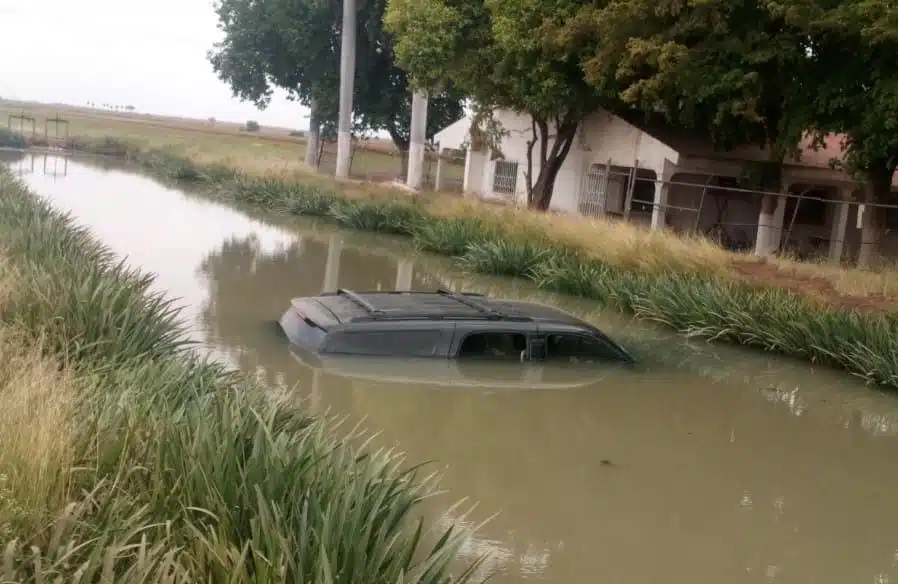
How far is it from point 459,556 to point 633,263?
1358cm

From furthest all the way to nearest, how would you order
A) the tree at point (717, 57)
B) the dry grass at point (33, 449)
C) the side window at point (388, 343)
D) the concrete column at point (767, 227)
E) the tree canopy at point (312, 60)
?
1. the tree canopy at point (312, 60)
2. the concrete column at point (767, 227)
3. the tree at point (717, 57)
4. the side window at point (388, 343)
5. the dry grass at point (33, 449)

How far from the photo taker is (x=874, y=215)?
2252 cm

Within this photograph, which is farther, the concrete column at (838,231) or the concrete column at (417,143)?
the concrete column at (417,143)

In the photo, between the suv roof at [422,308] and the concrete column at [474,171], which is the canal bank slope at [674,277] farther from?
the concrete column at [474,171]

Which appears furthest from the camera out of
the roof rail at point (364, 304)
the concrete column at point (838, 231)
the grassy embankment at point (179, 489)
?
the concrete column at point (838, 231)

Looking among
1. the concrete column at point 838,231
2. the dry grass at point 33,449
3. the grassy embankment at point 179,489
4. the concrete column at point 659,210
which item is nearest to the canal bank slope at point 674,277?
the concrete column at point 659,210

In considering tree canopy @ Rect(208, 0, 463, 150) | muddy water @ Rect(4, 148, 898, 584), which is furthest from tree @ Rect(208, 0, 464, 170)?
muddy water @ Rect(4, 148, 898, 584)

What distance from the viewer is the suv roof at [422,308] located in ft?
39.4

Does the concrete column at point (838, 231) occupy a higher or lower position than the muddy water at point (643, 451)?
higher

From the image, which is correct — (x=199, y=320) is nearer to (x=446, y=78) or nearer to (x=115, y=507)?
(x=115, y=507)

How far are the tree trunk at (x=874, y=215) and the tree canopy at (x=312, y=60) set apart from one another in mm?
24755

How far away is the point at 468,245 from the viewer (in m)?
23.3

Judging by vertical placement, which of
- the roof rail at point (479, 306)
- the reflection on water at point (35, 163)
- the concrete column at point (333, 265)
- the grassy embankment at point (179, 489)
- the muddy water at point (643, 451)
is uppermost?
the reflection on water at point (35, 163)

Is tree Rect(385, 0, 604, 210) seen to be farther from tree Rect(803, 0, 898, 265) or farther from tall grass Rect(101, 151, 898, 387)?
tree Rect(803, 0, 898, 265)
